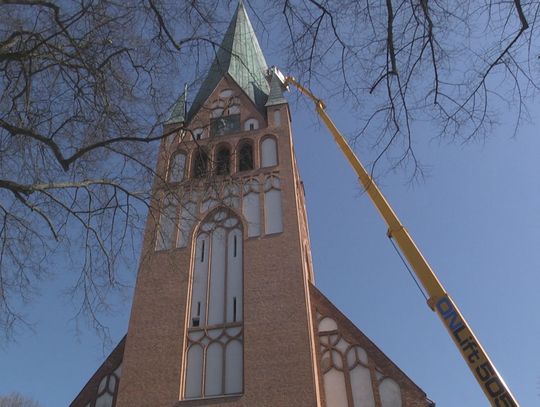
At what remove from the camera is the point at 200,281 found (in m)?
13.5

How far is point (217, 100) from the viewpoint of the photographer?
1806 centimetres

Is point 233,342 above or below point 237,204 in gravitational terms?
below

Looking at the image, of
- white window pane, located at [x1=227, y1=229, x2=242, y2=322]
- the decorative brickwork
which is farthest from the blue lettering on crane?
the decorative brickwork

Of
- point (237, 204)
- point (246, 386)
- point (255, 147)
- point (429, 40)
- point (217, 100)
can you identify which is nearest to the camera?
point (429, 40)

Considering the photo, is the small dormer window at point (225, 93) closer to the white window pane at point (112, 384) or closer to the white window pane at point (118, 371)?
the white window pane at point (118, 371)

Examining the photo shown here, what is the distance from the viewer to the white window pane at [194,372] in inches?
451

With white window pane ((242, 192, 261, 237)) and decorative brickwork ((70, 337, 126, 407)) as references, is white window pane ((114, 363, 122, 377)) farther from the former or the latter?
white window pane ((242, 192, 261, 237))

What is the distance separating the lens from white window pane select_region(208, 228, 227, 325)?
12727 millimetres

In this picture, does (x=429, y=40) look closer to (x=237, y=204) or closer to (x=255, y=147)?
(x=237, y=204)

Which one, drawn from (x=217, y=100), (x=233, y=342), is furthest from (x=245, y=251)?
(x=217, y=100)

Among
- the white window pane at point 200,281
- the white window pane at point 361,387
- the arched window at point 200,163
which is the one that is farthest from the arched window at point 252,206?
the arched window at point 200,163

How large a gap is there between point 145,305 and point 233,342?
2507 mm

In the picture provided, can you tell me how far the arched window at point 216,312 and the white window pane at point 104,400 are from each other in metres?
2.05

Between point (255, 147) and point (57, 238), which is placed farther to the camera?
point (255, 147)
